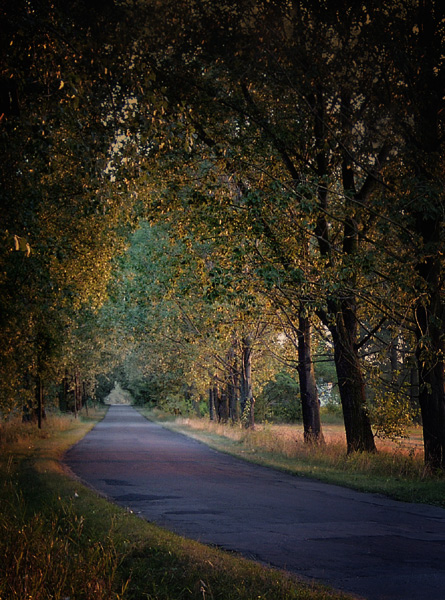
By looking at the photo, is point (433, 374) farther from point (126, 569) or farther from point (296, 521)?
point (126, 569)

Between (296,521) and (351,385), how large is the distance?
9.43m

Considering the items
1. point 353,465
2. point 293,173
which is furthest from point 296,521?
point 293,173

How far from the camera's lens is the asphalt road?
6.59 m

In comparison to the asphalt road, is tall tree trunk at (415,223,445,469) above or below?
above

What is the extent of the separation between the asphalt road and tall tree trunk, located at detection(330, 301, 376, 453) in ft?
10.4

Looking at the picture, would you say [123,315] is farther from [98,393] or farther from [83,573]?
[98,393]

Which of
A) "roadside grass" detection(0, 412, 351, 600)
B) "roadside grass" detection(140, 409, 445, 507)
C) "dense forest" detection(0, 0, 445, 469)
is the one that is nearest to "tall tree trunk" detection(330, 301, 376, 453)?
"dense forest" detection(0, 0, 445, 469)

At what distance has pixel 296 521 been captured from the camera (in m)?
9.59

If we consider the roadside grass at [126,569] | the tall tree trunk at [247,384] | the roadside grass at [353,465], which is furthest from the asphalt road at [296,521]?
the tall tree trunk at [247,384]

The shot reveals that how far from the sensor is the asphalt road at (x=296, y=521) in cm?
659

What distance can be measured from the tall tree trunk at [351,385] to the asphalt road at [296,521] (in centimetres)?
315

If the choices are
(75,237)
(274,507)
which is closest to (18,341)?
(75,237)

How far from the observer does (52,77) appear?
7.66 meters

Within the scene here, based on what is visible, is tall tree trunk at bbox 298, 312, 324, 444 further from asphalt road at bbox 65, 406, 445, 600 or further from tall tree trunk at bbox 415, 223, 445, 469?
tall tree trunk at bbox 415, 223, 445, 469
